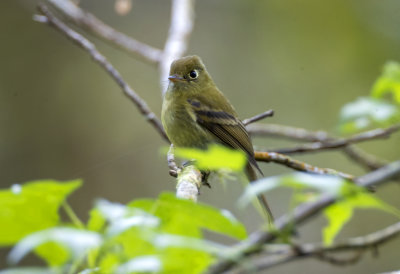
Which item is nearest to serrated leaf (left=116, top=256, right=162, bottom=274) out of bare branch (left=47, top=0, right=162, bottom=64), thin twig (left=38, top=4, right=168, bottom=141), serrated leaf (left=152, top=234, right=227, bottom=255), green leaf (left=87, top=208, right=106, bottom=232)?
serrated leaf (left=152, top=234, right=227, bottom=255)

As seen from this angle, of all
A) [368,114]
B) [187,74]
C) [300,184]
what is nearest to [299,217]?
[300,184]

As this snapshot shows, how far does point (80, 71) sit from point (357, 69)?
4.14 m

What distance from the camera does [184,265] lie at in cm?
96

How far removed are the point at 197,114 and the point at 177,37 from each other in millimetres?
1170

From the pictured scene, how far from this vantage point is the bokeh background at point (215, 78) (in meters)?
7.07

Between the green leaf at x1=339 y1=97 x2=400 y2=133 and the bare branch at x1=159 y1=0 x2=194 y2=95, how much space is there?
6.69ft

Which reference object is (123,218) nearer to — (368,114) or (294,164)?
(368,114)

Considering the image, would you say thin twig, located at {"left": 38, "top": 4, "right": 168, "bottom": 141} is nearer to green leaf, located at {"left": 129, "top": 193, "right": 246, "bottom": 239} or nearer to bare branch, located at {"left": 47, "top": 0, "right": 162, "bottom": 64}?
bare branch, located at {"left": 47, "top": 0, "right": 162, "bottom": 64}

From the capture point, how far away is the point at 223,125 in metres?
4.37

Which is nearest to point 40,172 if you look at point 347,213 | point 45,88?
point 45,88

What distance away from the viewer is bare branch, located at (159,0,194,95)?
4.88m

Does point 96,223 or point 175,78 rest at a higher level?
point 175,78

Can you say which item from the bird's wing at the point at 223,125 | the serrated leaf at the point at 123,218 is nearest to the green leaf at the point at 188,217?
the serrated leaf at the point at 123,218

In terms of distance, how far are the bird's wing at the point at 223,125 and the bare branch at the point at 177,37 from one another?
0.48 metres
